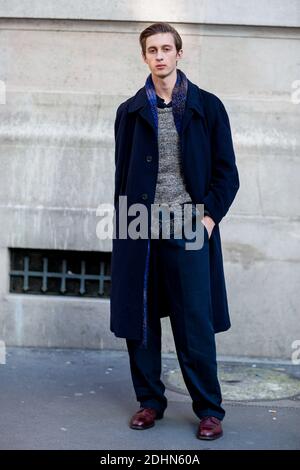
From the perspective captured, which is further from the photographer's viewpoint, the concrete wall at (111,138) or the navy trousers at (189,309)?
the concrete wall at (111,138)

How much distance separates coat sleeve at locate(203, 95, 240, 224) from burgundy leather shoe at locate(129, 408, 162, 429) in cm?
110

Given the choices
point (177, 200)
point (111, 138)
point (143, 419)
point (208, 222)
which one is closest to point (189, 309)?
point (208, 222)

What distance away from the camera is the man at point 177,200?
470 cm

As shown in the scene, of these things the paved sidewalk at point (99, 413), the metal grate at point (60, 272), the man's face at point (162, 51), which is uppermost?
the man's face at point (162, 51)

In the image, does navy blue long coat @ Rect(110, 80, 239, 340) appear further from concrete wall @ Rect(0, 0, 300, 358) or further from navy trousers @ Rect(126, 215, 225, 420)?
concrete wall @ Rect(0, 0, 300, 358)

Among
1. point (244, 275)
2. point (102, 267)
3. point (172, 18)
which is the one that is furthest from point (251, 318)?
point (172, 18)

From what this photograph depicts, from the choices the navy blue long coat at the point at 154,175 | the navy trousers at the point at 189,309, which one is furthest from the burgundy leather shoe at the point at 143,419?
the navy blue long coat at the point at 154,175

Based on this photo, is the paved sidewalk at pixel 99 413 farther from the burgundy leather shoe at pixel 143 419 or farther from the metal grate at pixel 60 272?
the metal grate at pixel 60 272

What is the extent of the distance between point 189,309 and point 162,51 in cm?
133

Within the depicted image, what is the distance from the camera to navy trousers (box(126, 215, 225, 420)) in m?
4.72

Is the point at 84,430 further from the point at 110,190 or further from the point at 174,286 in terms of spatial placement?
the point at 110,190

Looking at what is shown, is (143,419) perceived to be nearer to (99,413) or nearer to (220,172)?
(99,413)

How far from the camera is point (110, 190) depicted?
258 inches

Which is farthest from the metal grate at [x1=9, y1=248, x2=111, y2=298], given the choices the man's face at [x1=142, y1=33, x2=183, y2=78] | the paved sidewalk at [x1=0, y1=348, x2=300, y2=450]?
the man's face at [x1=142, y1=33, x2=183, y2=78]
